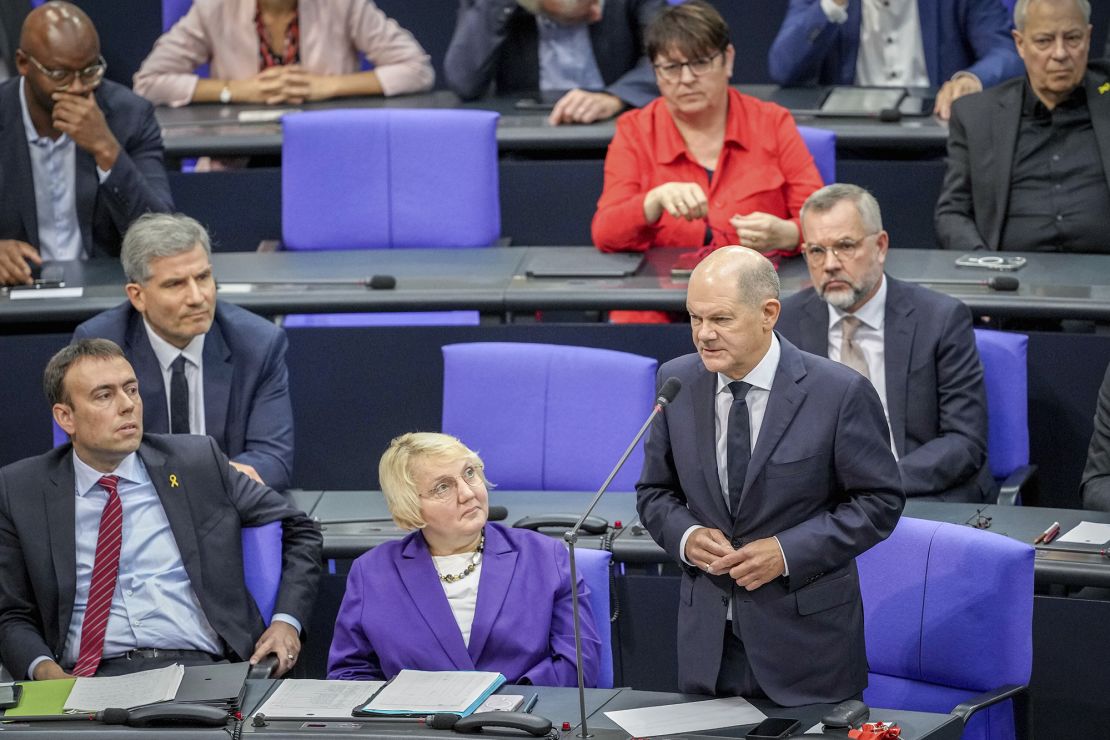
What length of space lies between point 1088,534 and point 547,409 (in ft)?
4.06

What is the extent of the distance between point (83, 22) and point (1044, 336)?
2.64 meters

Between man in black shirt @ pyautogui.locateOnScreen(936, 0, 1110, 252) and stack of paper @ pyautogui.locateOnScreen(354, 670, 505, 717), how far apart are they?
2.25m

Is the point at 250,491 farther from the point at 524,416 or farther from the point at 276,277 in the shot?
the point at 276,277

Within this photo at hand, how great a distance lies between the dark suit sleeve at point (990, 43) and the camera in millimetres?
5176

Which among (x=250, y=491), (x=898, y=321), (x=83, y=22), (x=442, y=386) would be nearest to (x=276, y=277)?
(x=442, y=386)

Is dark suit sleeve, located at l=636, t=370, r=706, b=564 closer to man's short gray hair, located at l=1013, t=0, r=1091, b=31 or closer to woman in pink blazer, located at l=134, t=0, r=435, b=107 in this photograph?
man's short gray hair, located at l=1013, t=0, r=1091, b=31

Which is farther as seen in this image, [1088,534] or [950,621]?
[1088,534]

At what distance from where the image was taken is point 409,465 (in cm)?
319

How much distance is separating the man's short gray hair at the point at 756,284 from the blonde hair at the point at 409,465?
0.74m

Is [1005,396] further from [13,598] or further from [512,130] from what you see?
[13,598]

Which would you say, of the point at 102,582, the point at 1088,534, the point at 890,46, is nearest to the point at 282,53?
the point at 890,46

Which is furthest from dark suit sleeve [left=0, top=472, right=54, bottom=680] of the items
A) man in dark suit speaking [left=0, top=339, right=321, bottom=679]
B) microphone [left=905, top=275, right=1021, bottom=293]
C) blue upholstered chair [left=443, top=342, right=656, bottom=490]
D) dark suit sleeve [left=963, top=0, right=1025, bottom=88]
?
dark suit sleeve [left=963, top=0, right=1025, bottom=88]

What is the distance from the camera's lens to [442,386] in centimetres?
436

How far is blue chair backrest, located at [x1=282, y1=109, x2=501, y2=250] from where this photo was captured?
4789 millimetres
